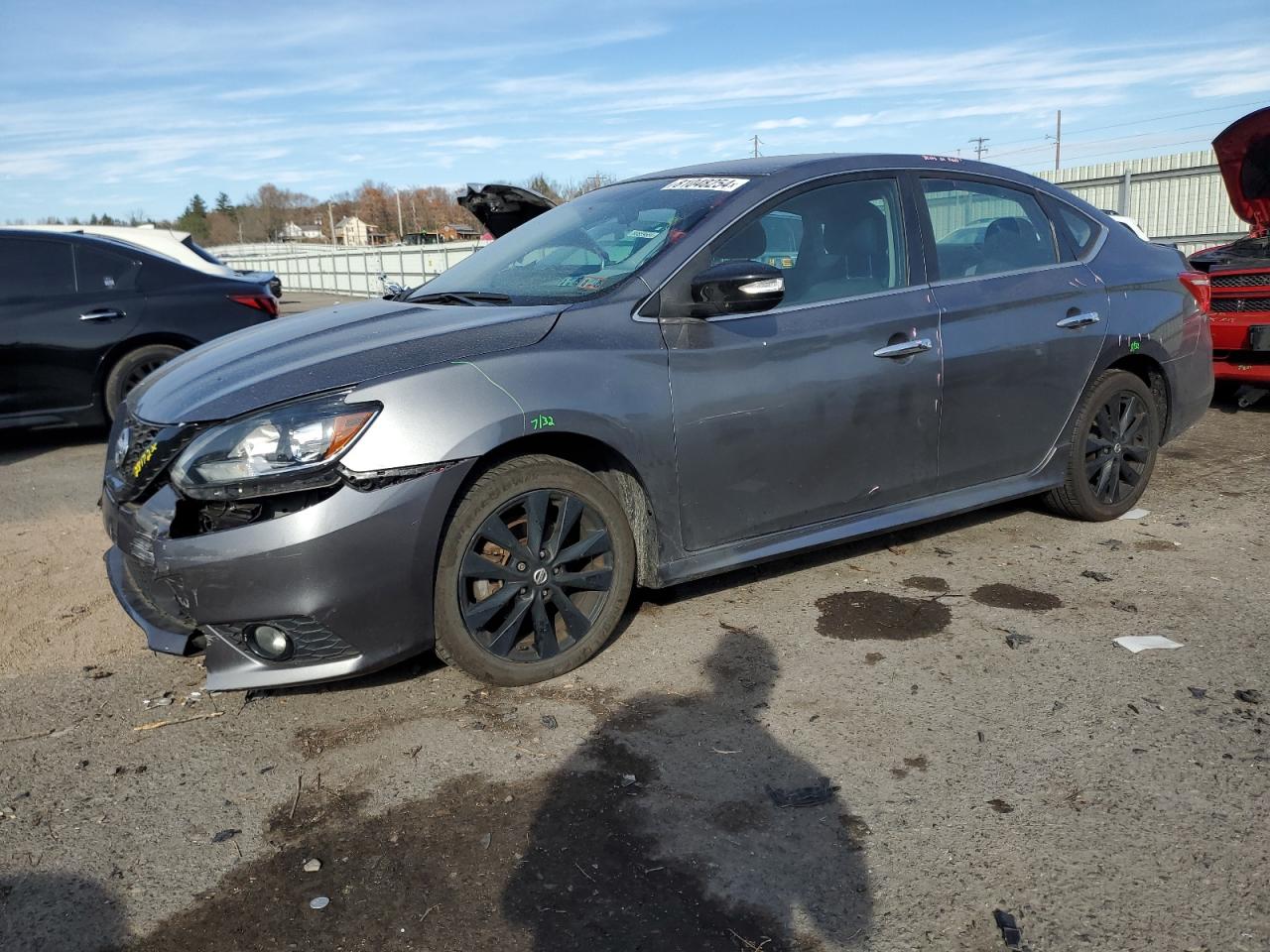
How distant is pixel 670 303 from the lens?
3.82 metres

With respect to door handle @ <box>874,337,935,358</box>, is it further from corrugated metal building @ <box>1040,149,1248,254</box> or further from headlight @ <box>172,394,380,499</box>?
corrugated metal building @ <box>1040,149,1248,254</box>

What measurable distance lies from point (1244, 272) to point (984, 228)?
4429mm

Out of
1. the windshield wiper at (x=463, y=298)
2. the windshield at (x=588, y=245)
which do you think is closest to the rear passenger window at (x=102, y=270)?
the windshield at (x=588, y=245)

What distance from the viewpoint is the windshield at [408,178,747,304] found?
400 centimetres

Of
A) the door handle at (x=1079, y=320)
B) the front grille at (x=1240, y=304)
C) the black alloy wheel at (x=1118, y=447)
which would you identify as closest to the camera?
the door handle at (x=1079, y=320)

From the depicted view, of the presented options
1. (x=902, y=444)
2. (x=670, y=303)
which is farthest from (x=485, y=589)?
(x=902, y=444)

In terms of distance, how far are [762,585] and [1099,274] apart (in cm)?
225

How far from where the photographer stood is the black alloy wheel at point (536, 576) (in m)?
3.48

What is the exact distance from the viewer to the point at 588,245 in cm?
430

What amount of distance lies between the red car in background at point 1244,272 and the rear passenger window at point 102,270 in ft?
26.2

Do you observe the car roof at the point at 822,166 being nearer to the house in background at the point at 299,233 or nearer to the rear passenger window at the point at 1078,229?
the rear passenger window at the point at 1078,229

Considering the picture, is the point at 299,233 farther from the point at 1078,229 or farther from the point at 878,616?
the point at 878,616

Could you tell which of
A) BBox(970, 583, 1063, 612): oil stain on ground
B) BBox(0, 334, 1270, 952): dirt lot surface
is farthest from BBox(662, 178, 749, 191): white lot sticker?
BBox(970, 583, 1063, 612): oil stain on ground

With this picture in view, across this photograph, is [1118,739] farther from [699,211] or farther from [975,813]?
[699,211]
